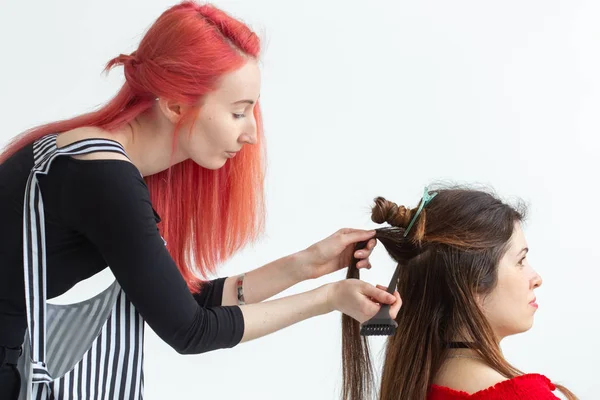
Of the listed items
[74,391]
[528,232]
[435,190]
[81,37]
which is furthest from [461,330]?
[81,37]

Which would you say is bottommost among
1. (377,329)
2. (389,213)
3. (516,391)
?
(516,391)

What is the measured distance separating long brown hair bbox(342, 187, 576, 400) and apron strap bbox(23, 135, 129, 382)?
585mm

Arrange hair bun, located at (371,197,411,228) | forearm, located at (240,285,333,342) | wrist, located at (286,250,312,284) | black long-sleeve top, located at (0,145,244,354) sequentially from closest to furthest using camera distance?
black long-sleeve top, located at (0,145,244,354) < forearm, located at (240,285,333,342) < hair bun, located at (371,197,411,228) < wrist, located at (286,250,312,284)

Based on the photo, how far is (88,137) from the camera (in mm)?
1638

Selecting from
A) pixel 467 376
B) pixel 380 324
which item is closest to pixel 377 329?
pixel 380 324

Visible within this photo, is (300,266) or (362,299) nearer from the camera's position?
(362,299)

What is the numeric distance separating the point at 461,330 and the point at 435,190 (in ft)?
1.01

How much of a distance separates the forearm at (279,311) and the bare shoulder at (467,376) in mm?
280

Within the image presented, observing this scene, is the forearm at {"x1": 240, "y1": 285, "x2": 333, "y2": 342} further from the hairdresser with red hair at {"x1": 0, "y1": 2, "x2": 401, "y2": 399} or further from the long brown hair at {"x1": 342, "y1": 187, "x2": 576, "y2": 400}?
the long brown hair at {"x1": 342, "y1": 187, "x2": 576, "y2": 400}

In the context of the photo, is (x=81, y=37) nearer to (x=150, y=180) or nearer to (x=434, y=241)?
(x=150, y=180)

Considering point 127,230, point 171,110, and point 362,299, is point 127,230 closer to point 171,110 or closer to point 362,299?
point 171,110

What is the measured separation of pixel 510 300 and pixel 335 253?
0.36 m

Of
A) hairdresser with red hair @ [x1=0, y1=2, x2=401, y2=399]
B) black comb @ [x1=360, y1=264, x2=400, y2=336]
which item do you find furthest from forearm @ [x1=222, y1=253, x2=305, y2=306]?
black comb @ [x1=360, y1=264, x2=400, y2=336]

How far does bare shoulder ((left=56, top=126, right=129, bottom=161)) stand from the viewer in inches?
63.0
